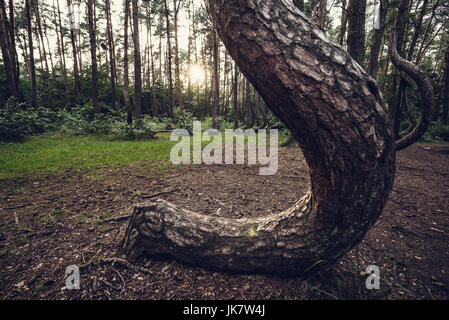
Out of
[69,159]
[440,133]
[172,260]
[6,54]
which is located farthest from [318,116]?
[6,54]

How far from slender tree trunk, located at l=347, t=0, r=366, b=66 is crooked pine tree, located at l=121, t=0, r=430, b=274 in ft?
11.4

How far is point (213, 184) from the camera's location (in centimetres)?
399

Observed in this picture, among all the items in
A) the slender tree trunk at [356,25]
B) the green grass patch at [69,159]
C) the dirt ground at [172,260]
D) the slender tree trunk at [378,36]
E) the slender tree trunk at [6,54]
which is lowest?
the dirt ground at [172,260]

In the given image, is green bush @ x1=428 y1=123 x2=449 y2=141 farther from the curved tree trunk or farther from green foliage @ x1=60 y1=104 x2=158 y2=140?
green foliage @ x1=60 y1=104 x2=158 y2=140

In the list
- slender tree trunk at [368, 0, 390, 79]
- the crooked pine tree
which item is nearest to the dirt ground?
the crooked pine tree

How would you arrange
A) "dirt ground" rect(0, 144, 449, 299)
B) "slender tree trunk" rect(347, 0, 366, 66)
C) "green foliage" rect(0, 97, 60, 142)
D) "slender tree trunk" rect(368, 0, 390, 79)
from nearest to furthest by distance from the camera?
1. "dirt ground" rect(0, 144, 449, 299)
2. "slender tree trunk" rect(347, 0, 366, 66)
3. "slender tree trunk" rect(368, 0, 390, 79)
4. "green foliage" rect(0, 97, 60, 142)

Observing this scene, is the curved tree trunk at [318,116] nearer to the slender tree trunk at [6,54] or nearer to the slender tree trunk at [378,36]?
the slender tree trunk at [378,36]

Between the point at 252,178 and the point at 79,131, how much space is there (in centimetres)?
1060

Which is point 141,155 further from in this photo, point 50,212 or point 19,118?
point 19,118

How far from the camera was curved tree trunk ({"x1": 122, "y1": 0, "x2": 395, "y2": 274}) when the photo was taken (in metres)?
1.05

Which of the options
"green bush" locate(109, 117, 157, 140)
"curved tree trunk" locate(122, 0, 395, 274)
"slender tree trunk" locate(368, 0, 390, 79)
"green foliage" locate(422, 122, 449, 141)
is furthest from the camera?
"green foliage" locate(422, 122, 449, 141)

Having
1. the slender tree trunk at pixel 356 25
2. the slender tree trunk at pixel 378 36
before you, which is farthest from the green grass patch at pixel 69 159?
the slender tree trunk at pixel 378 36

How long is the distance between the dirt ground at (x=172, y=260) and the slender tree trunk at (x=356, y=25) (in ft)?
9.00

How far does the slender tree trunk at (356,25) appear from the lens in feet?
11.8
